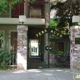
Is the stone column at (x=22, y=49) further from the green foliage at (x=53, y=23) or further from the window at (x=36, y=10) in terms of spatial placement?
the green foliage at (x=53, y=23)

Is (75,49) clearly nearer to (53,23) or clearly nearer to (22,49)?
(22,49)

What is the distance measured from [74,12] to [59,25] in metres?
2.19

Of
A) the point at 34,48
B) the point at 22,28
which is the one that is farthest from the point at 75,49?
the point at 34,48

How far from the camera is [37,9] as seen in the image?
763 inches

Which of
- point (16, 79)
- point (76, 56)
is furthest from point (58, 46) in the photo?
point (16, 79)

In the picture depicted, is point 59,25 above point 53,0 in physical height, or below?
below

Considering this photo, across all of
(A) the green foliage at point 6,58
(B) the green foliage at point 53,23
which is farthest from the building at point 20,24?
(B) the green foliage at point 53,23

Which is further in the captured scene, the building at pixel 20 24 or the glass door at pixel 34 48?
the glass door at pixel 34 48

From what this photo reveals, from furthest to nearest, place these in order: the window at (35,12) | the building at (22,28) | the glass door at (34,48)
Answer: the glass door at (34,48) < the window at (35,12) < the building at (22,28)

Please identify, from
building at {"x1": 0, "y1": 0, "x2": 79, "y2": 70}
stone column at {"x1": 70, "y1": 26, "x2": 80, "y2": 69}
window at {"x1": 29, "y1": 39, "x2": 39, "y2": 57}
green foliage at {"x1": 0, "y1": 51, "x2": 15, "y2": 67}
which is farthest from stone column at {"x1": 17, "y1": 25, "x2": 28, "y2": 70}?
window at {"x1": 29, "y1": 39, "x2": 39, "y2": 57}

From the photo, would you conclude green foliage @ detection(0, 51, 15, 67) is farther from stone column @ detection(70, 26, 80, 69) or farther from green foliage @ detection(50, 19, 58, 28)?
green foliage @ detection(50, 19, 58, 28)


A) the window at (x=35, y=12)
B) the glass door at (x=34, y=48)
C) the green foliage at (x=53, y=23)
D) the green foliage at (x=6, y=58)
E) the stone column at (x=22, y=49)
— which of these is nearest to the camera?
the stone column at (x=22, y=49)

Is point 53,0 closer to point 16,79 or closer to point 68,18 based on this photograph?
point 68,18

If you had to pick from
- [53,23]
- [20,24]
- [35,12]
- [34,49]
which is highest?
[35,12]
